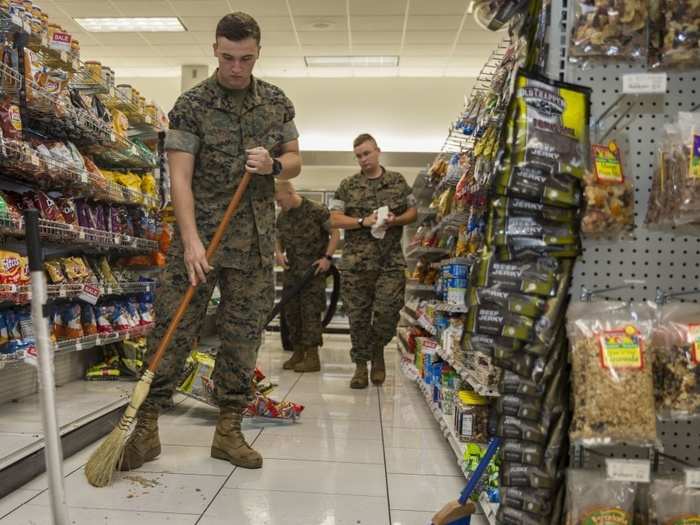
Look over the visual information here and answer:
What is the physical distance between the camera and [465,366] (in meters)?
2.60

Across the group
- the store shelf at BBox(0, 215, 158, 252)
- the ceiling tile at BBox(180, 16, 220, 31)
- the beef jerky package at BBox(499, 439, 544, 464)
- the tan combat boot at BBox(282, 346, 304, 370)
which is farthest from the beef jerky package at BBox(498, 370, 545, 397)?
the ceiling tile at BBox(180, 16, 220, 31)

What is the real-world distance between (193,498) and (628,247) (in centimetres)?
165

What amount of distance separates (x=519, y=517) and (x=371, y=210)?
3258mm

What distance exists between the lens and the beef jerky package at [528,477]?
4.74ft

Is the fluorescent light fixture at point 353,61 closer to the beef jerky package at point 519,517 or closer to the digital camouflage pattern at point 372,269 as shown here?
the digital camouflage pattern at point 372,269

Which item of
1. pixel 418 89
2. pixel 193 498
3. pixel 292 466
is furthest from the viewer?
pixel 418 89

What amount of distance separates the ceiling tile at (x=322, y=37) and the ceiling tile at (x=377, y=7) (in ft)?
2.01

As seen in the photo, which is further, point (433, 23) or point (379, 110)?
point (379, 110)

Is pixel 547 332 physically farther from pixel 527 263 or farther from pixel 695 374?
pixel 695 374

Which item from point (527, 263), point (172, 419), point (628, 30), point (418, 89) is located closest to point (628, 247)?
point (527, 263)

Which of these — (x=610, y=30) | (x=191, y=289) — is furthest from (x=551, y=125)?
(x=191, y=289)

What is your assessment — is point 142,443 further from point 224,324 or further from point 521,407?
point 521,407

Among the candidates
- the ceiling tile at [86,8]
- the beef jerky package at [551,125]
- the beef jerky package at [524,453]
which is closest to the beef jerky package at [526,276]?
the beef jerky package at [551,125]

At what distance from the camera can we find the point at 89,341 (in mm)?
3238
